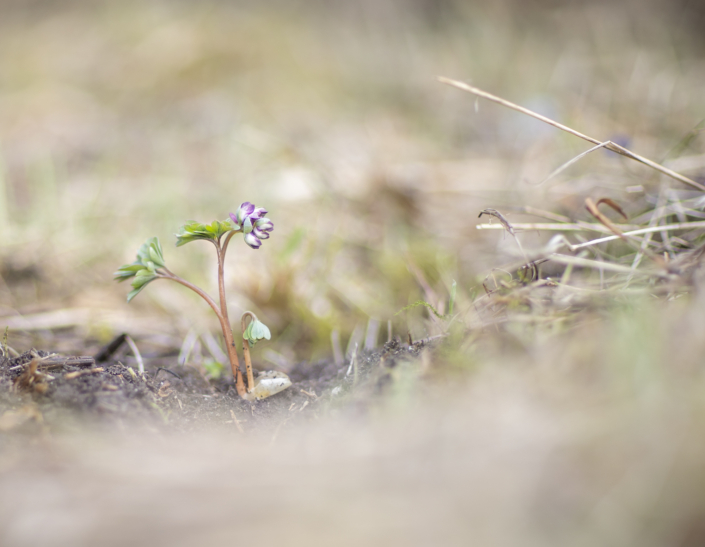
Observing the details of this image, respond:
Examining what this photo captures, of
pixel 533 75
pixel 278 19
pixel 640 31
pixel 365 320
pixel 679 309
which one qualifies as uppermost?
pixel 278 19

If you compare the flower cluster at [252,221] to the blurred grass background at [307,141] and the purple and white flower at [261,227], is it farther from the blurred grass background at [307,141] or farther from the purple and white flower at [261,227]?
the blurred grass background at [307,141]

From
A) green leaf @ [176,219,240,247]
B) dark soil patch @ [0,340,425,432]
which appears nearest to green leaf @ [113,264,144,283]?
green leaf @ [176,219,240,247]

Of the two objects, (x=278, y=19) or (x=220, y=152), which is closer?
(x=220, y=152)

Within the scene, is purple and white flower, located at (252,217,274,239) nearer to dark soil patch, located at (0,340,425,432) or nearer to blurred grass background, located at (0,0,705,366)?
dark soil patch, located at (0,340,425,432)

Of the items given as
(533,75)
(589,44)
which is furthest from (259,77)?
(589,44)

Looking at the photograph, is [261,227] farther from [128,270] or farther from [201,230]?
[128,270]

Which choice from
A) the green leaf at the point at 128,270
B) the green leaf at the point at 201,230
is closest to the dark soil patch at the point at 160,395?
the green leaf at the point at 128,270

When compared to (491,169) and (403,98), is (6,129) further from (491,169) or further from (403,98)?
(491,169)
